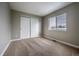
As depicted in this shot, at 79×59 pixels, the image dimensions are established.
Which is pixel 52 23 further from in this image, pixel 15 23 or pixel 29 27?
pixel 15 23

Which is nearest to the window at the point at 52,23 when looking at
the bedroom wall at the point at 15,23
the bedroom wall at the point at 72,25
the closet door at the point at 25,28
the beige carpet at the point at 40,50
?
the bedroom wall at the point at 72,25

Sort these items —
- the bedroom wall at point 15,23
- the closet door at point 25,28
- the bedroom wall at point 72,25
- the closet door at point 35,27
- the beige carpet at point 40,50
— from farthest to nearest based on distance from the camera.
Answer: the closet door at point 35,27
the closet door at point 25,28
the bedroom wall at point 15,23
the bedroom wall at point 72,25
the beige carpet at point 40,50

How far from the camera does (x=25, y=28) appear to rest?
6.27 metres

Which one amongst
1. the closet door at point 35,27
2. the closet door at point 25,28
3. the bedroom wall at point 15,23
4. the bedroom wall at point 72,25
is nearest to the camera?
the bedroom wall at point 72,25

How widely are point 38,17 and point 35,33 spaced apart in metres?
1.63

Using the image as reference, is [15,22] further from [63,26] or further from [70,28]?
[70,28]

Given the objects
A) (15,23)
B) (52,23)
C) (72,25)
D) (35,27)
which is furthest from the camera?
(35,27)

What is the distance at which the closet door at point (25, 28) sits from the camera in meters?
6.06

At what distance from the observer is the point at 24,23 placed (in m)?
6.21

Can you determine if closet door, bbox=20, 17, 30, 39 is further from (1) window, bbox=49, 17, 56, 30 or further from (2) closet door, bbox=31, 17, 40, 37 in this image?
(1) window, bbox=49, 17, 56, 30

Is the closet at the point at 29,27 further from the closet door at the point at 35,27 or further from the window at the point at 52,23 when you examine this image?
the window at the point at 52,23

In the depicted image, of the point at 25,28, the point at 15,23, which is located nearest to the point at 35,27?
the point at 25,28

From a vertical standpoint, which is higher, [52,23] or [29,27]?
[52,23]

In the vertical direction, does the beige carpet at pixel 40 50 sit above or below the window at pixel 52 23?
below
